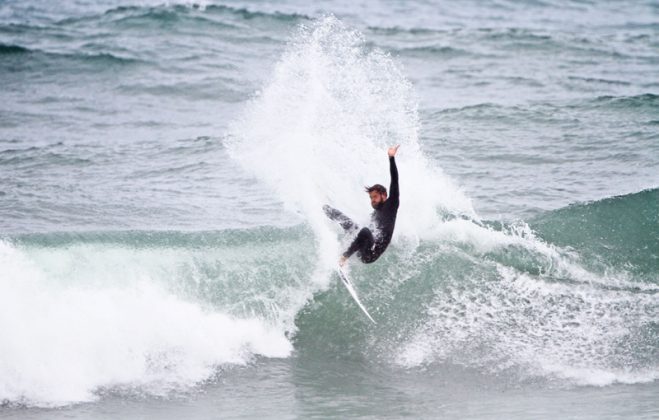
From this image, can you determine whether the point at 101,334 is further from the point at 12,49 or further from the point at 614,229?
the point at 12,49

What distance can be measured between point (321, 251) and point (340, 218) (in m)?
0.98

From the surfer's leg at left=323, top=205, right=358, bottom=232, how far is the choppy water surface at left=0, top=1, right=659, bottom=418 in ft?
2.09

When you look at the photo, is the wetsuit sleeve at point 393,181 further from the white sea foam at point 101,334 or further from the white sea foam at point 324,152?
the white sea foam at point 101,334

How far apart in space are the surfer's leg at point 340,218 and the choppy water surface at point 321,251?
0.64 metres

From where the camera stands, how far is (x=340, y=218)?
1134 cm

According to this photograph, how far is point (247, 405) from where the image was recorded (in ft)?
31.6

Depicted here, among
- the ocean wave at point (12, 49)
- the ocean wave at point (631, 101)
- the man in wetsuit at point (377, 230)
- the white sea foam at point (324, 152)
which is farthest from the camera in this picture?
the ocean wave at point (12, 49)

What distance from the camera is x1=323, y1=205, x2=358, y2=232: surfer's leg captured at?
11172 millimetres

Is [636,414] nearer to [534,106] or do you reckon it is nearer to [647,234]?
[647,234]

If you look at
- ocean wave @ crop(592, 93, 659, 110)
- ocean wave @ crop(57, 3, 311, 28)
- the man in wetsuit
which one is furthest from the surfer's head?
ocean wave @ crop(57, 3, 311, 28)

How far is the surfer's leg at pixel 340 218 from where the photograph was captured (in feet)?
36.7

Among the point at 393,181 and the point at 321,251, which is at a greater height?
the point at 393,181

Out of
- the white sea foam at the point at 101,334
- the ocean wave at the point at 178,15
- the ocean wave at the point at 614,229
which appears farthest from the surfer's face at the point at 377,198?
the ocean wave at the point at 178,15

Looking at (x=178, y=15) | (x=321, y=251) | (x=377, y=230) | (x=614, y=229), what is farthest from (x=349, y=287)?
(x=178, y=15)
